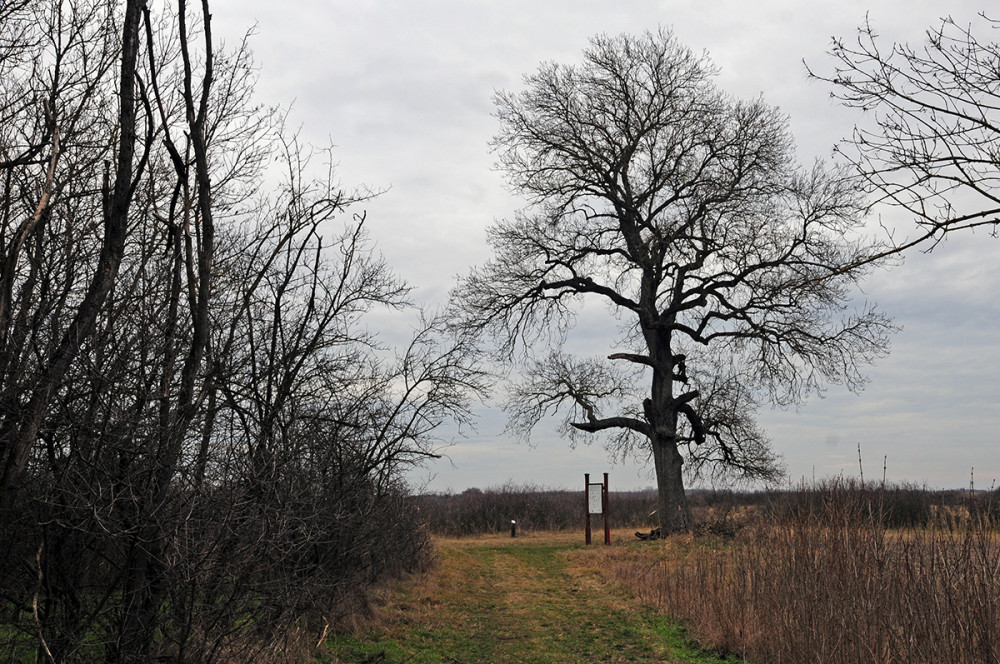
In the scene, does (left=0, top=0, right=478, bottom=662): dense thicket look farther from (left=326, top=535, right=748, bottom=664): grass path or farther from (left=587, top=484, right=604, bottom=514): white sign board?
(left=587, top=484, right=604, bottom=514): white sign board

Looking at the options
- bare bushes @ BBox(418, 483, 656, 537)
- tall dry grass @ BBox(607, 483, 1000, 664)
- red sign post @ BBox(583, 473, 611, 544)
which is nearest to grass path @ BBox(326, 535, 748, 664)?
tall dry grass @ BBox(607, 483, 1000, 664)

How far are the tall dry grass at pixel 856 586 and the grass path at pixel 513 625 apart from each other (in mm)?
888

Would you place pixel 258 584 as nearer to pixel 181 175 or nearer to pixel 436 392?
pixel 181 175

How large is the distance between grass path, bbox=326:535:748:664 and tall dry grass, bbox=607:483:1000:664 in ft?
2.91

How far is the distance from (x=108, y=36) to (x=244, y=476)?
5.48 metres

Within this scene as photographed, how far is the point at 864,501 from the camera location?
770cm

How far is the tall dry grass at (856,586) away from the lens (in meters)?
5.88

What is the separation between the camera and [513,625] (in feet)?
38.1

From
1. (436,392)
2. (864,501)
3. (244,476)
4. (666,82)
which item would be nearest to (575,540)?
(666,82)

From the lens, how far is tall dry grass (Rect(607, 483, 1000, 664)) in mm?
5883

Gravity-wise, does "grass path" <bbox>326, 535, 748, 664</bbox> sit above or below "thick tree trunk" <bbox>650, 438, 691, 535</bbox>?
below

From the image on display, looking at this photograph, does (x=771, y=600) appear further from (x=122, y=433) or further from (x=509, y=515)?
(x=509, y=515)

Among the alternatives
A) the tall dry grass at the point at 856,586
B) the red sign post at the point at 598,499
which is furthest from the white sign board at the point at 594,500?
the tall dry grass at the point at 856,586

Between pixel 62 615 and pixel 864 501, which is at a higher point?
pixel 864 501
